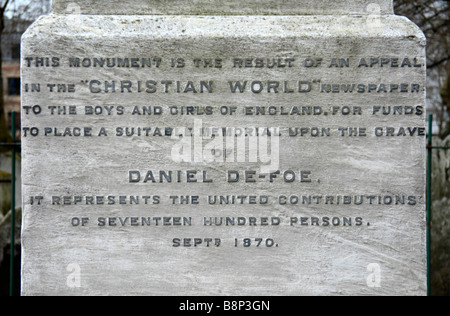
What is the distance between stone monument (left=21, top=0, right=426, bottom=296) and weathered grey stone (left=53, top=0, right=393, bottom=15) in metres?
0.15

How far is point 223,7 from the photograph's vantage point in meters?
4.03

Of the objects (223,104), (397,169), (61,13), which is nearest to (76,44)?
(61,13)

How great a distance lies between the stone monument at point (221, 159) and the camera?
3.84 meters

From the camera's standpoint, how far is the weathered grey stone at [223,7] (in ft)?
13.1

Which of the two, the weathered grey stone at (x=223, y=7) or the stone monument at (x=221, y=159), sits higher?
the weathered grey stone at (x=223, y=7)

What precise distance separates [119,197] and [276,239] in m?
1.20

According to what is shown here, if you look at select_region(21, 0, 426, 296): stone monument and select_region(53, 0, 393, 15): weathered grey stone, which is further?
select_region(53, 0, 393, 15): weathered grey stone

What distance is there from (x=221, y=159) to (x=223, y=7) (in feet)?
3.85

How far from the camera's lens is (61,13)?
3973mm

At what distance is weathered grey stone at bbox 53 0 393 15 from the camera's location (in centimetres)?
398

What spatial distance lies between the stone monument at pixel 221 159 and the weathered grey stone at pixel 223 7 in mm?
150

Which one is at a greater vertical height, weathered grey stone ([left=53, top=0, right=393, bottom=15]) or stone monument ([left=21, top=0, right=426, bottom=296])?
weathered grey stone ([left=53, top=0, right=393, bottom=15])

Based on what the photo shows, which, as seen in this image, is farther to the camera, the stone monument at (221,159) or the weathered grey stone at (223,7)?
the weathered grey stone at (223,7)

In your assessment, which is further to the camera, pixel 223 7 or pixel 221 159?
pixel 223 7
